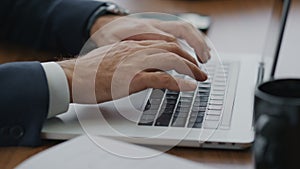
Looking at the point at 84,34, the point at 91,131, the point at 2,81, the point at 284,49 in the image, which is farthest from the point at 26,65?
the point at 284,49

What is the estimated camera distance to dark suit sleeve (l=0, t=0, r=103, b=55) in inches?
51.5

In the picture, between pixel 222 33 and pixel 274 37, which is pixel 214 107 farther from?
pixel 222 33

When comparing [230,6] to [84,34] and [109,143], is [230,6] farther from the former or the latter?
[109,143]

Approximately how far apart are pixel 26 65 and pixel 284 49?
0.53m

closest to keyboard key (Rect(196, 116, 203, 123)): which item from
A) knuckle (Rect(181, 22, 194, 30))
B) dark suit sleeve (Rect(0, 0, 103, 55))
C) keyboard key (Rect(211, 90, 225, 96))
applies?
keyboard key (Rect(211, 90, 225, 96))

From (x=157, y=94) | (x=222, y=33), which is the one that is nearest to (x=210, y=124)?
(x=157, y=94)

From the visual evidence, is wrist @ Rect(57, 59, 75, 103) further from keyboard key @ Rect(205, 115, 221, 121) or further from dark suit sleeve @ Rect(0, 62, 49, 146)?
keyboard key @ Rect(205, 115, 221, 121)

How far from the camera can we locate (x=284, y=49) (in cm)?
126

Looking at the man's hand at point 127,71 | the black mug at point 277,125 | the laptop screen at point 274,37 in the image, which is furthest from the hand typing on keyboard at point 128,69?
the black mug at point 277,125

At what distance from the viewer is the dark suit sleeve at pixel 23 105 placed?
0.94m

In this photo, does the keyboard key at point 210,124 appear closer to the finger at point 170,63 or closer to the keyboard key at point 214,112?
the keyboard key at point 214,112

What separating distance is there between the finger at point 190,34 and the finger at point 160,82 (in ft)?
0.54

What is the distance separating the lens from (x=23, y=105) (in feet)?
3.18

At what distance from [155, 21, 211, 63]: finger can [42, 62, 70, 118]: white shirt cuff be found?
0.29 metres
